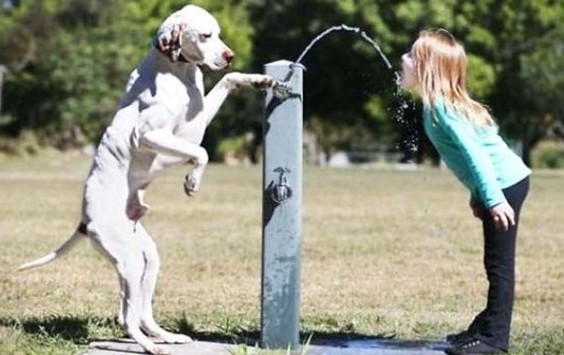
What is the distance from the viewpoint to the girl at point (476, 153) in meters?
5.91

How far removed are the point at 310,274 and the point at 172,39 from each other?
4755 mm

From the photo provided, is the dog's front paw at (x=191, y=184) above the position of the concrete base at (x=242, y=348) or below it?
above

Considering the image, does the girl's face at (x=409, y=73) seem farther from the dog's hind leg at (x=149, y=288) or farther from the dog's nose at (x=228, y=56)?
the dog's hind leg at (x=149, y=288)

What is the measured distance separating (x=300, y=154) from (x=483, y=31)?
43192 mm

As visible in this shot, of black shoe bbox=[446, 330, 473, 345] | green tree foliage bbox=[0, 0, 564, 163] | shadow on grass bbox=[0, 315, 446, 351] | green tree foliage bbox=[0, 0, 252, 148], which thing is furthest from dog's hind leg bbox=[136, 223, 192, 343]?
green tree foliage bbox=[0, 0, 252, 148]

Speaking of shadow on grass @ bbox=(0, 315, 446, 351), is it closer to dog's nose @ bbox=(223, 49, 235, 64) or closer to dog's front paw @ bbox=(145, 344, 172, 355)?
dog's front paw @ bbox=(145, 344, 172, 355)

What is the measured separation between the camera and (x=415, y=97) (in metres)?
6.83

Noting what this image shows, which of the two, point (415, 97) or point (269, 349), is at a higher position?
point (415, 97)

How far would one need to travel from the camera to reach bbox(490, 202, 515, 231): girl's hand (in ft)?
19.1

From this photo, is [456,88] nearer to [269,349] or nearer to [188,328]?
[269,349]

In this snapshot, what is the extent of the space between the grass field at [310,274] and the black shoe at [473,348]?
31 centimetres

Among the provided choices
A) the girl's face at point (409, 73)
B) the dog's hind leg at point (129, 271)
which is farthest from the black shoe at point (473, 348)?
the dog's hind leg at point (129, 271)

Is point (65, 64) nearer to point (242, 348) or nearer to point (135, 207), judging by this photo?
point (135, 207)

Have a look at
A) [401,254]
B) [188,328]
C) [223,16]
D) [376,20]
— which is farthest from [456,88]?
[223,16]
